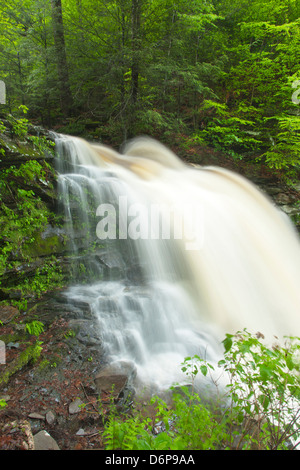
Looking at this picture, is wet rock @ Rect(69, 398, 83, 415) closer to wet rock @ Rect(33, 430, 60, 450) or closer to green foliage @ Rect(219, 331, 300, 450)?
wet rock @ Rect(33, 430, 60, 450)

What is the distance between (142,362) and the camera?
3260mm

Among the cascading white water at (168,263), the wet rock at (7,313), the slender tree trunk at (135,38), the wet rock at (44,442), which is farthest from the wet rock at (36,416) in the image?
the slender tree trunk at (135,38)

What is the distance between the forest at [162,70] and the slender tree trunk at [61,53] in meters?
0.04

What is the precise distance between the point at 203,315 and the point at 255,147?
699 cm

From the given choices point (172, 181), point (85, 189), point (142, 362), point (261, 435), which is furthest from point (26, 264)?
point (172, 181)

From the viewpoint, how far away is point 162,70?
292 inches

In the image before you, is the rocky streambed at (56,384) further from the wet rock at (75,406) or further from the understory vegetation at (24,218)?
the understory vegetation at (24,218)

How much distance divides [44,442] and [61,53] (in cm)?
1018

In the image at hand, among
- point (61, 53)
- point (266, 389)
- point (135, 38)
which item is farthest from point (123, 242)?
point (61, 53)

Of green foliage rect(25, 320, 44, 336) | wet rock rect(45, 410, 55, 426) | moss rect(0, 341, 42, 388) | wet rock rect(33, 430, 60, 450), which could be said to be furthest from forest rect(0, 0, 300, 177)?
wet rock rect(33, 430, 60, 450)

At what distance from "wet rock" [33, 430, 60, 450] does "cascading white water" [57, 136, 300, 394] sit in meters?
1.15

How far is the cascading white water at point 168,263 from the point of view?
365 cm

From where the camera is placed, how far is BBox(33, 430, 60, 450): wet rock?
1.94m

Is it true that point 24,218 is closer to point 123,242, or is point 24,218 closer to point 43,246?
point 43,246
